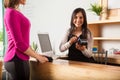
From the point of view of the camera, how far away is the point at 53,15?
4.18m

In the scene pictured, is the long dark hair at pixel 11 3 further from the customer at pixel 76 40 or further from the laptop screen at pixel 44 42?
the customer at pixel 76 40

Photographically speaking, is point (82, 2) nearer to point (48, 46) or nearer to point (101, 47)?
point (101, 47)

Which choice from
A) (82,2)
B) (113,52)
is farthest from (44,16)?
(113,52)

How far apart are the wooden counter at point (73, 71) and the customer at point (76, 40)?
0.52 meters

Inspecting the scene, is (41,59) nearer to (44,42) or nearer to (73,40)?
(44,42)

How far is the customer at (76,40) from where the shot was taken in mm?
2379

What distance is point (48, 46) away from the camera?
7.97ft

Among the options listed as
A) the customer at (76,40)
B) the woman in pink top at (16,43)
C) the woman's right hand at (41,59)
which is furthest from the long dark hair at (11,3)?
the customer at (76,40)

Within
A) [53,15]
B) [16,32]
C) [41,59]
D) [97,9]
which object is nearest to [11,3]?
[16,32]

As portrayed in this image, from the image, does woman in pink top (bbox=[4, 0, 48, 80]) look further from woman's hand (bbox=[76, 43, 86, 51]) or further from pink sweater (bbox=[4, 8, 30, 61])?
woman's hand (bbox=[76, 43, 86, 51])

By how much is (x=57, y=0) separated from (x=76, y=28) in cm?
167

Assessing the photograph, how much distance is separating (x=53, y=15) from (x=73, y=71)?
2.59 m

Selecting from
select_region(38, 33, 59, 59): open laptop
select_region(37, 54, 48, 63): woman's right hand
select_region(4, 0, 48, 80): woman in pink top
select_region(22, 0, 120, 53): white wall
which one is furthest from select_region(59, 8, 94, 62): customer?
select_region(22, 0, 120, 53): white wall

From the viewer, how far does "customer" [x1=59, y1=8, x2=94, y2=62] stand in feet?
7.81
